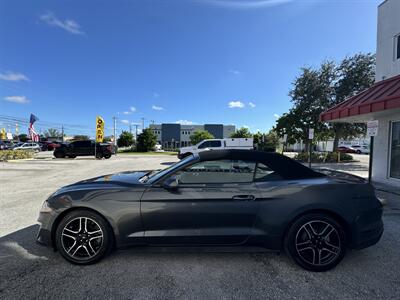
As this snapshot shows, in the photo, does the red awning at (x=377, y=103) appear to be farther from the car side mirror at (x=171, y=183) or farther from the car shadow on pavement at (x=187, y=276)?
the car side mirror at (x=171, y=183)

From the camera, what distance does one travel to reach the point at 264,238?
3049 millimetres

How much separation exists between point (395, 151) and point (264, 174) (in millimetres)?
8432

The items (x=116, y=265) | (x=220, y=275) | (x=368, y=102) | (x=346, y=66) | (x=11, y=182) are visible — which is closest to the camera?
(x=220, y=275)

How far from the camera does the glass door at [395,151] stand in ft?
28.7

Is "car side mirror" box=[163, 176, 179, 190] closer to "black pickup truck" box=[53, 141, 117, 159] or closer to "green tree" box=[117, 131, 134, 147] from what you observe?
"black pickup truck" box=[53, 141, 117, 159]

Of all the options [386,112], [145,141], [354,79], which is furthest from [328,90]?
[145,141]

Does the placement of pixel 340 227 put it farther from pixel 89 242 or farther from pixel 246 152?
pixel 89 242

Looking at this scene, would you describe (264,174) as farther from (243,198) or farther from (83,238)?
(83,238)

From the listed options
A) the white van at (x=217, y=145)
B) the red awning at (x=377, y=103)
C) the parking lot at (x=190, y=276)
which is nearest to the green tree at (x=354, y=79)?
the white van at (x=217, y=145)

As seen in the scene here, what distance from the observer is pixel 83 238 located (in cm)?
309

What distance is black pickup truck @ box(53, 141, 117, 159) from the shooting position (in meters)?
22.9

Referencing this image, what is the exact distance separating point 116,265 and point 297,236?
227 cm

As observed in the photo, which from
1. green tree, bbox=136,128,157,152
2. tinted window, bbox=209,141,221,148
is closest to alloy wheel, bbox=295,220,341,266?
tinted window, bbox=209,141,221,148

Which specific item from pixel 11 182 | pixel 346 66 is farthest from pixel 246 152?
pixel 346 66
